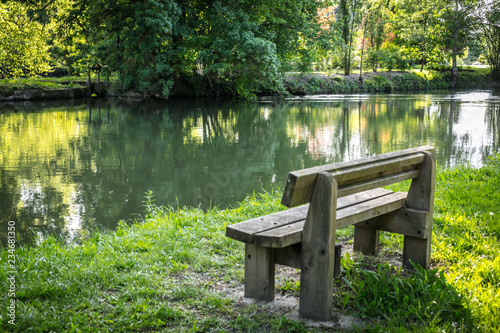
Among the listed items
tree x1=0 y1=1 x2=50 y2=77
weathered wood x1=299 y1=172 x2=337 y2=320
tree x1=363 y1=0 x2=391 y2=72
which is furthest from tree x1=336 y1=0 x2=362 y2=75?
weathered wood x1=299 y1=172 x2=337 y2=320

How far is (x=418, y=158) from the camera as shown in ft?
11.3

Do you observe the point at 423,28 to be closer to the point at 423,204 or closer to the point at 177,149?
the point at 177,149

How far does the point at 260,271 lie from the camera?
317cm

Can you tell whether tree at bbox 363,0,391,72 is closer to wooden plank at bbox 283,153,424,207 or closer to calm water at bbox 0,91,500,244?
calm water at bbox 0,91,500,244

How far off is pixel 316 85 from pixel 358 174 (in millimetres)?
30584

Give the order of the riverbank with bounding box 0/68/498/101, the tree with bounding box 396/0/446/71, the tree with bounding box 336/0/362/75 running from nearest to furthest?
the riverbank with bounding box 0/68/498/101
the tree with bounding box 336/0/362/75
the tree with bounding box 396/0/446/71

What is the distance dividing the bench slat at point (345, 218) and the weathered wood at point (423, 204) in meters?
0.11

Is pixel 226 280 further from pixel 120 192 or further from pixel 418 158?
pixel 120 192

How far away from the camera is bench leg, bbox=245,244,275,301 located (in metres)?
3.13

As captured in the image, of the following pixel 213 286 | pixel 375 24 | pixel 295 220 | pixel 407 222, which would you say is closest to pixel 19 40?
pixel 375 24

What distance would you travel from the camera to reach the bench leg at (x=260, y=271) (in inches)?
123

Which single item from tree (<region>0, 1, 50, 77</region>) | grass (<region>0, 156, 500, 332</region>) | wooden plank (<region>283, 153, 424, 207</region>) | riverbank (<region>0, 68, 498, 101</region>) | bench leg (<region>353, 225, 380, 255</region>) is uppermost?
tree (<region>0, 1, 50, 77</region>)

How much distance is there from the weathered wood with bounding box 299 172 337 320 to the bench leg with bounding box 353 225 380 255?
1165 mm

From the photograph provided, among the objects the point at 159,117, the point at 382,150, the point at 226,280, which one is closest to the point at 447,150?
the point at 382,150
